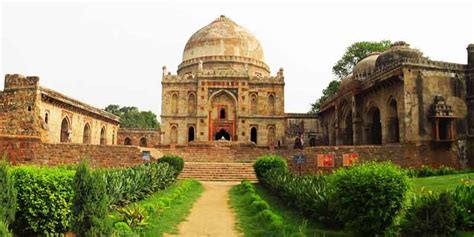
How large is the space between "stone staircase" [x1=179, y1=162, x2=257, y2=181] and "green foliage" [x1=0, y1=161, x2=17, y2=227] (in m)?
12.3

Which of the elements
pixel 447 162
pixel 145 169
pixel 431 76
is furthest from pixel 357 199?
pixel 431 76

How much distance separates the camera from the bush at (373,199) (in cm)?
662

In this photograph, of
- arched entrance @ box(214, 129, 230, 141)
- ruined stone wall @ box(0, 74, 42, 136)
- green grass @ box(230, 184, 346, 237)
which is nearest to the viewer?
green grass @ box(230, 184, 346, 237)

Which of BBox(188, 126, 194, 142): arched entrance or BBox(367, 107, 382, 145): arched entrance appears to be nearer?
BBox(367, 107, 382, 145): arched entrance

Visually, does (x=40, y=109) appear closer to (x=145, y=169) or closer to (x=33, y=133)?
(x=33, y=133)

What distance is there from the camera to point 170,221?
8836mm

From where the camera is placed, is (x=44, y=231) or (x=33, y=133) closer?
(x=44, y=231)

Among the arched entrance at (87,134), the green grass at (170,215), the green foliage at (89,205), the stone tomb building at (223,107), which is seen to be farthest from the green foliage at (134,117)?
the green foliage at (89,205)

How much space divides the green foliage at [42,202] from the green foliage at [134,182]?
185 centimetres

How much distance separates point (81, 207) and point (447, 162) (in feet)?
57.5

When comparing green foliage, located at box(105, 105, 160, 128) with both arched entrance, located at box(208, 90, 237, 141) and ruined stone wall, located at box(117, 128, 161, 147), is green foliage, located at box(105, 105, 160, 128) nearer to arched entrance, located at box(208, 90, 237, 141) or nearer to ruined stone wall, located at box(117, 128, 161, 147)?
ruined stone wall, located at box(117, 128, 161, 147)

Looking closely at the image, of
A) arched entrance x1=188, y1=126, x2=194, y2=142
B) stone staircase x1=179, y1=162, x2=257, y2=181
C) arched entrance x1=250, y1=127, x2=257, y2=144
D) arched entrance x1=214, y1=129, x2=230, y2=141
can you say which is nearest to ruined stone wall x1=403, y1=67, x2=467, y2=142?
stone staircase x1=179, y1=162, x2=257, y2=181

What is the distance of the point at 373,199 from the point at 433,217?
33.5 inches

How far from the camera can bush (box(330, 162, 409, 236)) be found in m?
6.62
